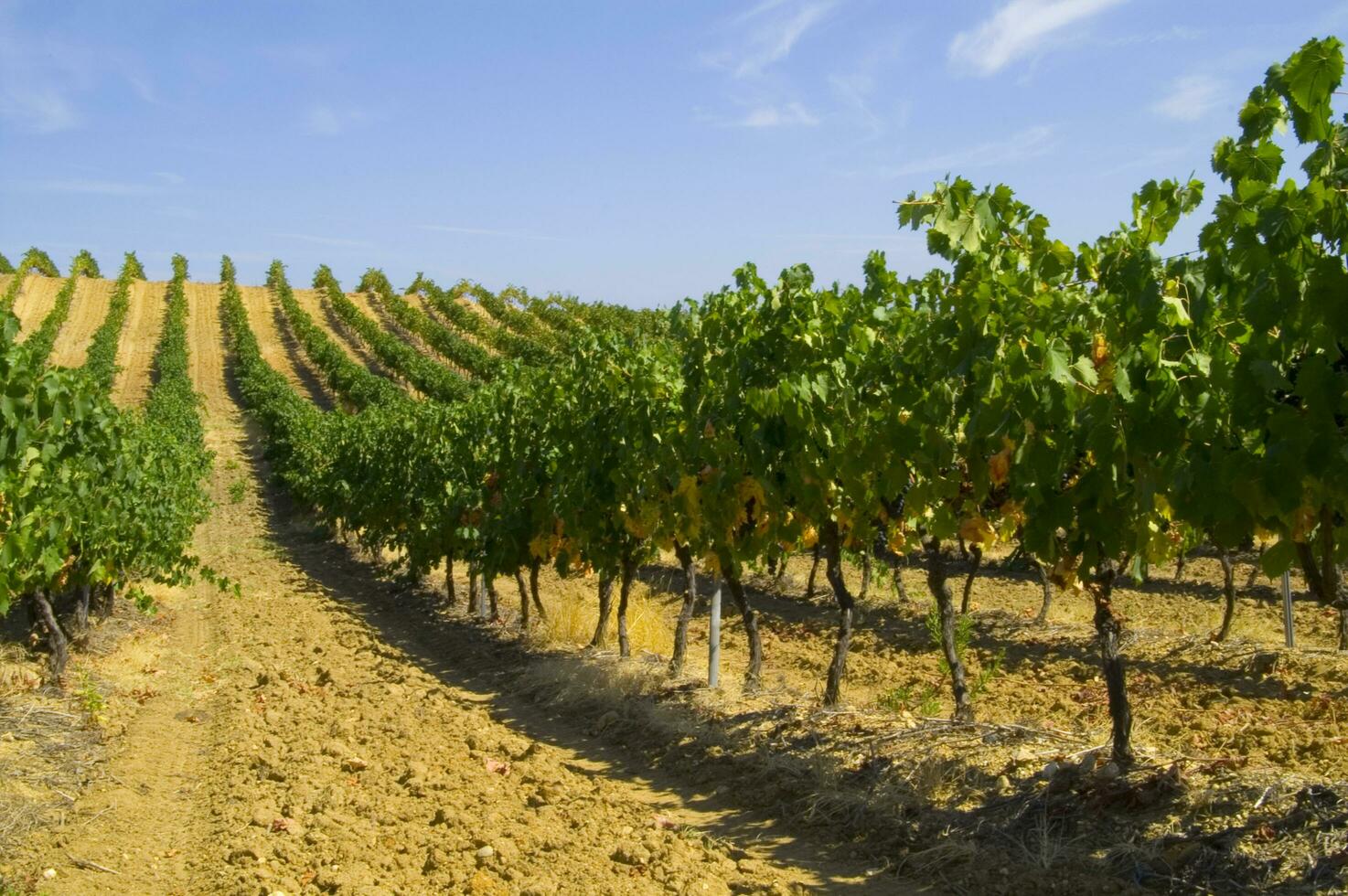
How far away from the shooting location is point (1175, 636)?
10805mm

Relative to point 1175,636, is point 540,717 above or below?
below

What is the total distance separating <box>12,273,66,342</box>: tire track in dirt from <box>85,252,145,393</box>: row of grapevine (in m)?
2.72

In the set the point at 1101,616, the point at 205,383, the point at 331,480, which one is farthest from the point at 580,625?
the point at 205,383

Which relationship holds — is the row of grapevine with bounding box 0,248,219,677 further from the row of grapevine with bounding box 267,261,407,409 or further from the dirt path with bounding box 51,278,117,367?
the dirt path with bounding box 51,278,117,367

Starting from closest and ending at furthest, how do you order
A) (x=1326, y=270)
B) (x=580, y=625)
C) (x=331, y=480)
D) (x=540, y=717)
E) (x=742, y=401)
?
(x=1326, y=270) < (x=742, y=401) < (x=540, y=717) < (x=580, y=625) < (x=331, y=480)

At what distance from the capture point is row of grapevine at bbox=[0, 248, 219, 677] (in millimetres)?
6027

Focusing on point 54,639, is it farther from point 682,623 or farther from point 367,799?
point 682,623

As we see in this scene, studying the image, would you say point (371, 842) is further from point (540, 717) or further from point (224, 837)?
point (540, 717)

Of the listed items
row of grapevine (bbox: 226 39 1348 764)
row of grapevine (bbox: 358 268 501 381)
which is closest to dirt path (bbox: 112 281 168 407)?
row of grapevine (bbox: 358 268 501 381)

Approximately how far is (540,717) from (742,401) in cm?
318

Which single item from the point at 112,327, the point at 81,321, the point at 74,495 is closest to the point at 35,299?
the point at 81,321

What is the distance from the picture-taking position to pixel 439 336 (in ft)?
178

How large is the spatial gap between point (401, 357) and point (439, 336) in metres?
4.71

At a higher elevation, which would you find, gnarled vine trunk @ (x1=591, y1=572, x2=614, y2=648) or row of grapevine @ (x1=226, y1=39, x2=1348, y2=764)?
row of grapevine @ (x1=226, y1=39, x2=1348, y2=764)
